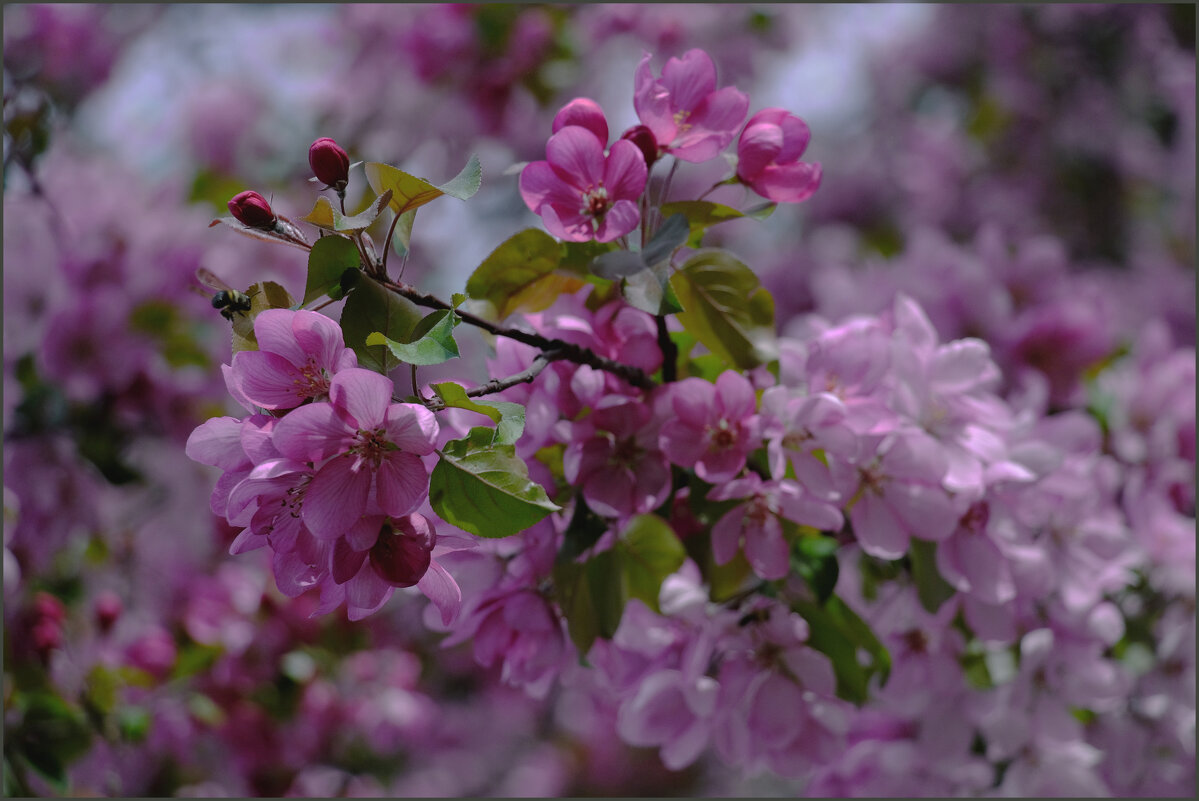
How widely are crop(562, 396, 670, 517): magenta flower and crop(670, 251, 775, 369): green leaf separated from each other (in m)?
0.09

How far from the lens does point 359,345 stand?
0.53 m

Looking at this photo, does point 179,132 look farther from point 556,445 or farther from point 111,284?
point 556,445

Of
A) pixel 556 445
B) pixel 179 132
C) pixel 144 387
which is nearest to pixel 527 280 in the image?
pixel 556 445

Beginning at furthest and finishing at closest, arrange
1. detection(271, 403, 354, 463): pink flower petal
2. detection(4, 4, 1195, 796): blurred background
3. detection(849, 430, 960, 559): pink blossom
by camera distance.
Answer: detection(4, 4, 1195, 796): blurred background → detection(849, 430, 960, 559): pink blossom → detection(271, 403, 354, 463): pink flower petal

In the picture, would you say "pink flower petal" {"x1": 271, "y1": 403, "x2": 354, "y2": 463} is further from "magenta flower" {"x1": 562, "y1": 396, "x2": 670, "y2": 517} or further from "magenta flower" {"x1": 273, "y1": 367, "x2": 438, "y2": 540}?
"magenta flower" {"x1": 562, "y1": 396, "x2": 670, "y2": 517}

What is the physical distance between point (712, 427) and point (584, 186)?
0.68 ft

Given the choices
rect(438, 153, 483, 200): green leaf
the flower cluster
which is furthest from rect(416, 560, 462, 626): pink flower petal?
rect(438, 153, 483, 200): green leaf

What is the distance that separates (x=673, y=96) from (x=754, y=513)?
1.09 feet

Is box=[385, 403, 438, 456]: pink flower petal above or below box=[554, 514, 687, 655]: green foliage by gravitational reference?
above

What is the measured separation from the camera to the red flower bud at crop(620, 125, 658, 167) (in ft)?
2.08

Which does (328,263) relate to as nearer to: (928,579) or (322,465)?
(322,465)

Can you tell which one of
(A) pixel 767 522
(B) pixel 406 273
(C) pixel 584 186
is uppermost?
(C) pixel 584 186

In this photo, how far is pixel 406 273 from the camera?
1.65 metres

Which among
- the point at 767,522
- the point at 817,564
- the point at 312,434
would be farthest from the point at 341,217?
the point at 817,564
